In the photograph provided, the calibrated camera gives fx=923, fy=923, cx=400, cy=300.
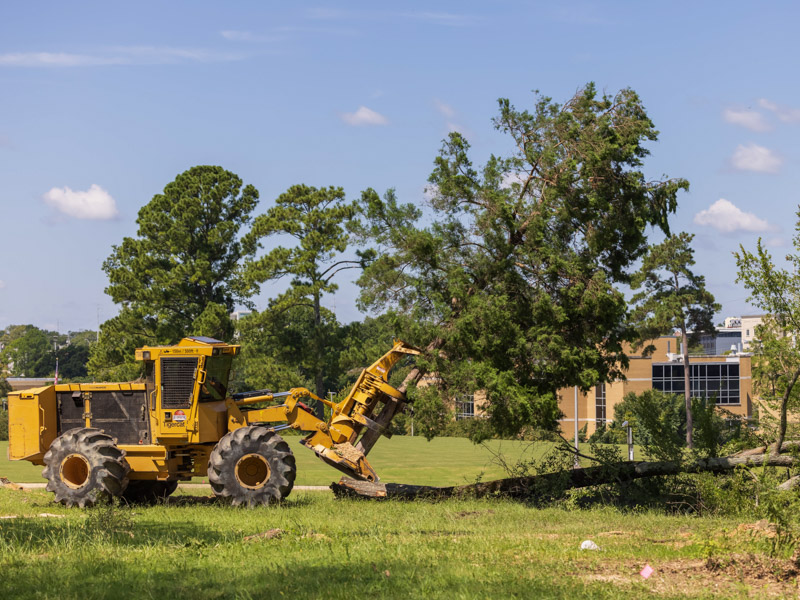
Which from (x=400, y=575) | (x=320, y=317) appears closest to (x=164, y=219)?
(x=320, y=317)

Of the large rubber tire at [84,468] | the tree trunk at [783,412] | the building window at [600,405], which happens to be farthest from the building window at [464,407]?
the building window at [600,405]

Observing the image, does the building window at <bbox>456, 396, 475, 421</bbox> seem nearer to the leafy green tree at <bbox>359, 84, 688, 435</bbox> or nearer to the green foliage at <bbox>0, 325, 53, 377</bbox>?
the leafy green tree at <bbox>359, 84, 688, 435</bbox>

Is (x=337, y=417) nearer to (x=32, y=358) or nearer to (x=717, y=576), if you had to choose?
(x=717, y=576)

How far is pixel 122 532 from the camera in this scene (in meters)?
12.3

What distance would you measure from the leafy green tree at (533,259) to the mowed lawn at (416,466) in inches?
138

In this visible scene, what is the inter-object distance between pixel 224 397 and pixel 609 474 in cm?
848

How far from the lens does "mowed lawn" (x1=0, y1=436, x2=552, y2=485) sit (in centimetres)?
2927

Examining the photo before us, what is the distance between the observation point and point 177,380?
60.5ft

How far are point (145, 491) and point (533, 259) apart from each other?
32.5 ft

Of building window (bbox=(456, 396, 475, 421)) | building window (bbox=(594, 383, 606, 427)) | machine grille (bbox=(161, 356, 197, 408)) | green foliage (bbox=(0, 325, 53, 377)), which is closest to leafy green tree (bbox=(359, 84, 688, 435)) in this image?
building window (bbox=(456, 396, 475, 421))

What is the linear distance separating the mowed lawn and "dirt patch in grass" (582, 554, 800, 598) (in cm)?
1261

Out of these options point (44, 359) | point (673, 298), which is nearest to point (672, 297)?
point (673, 298)

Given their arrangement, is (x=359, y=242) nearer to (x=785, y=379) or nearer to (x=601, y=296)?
(x=601, y=296)

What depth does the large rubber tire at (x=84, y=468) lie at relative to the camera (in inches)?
682
